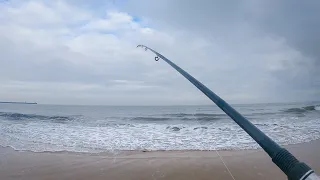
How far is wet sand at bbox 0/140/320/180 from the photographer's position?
598 cm

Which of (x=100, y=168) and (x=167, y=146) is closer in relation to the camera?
(x=100, y=168)

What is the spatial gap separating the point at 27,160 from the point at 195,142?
6213mm

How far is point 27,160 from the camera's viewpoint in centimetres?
737

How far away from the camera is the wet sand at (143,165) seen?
→ 19.6 feet

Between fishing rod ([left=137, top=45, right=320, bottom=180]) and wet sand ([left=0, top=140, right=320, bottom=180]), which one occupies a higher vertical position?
fishing rod ([left=137, top=45, right=320, bottom=180])

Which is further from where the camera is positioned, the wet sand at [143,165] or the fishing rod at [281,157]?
the wet sand at [143,165]

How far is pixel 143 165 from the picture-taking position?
6922 mm

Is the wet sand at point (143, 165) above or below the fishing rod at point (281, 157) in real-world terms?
below

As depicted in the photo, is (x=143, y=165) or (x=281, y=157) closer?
(x=281, y=157)

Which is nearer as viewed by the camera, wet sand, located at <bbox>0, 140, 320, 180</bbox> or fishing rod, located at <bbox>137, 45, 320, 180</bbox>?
fishing rod, located at <bbox>137, 45, 320, 180</bbox>

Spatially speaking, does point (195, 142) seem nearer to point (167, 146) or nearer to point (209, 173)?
point (167, 146)

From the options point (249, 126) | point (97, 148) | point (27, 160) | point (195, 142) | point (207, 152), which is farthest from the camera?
point (195, 142)

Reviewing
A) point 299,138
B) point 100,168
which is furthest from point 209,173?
point 299,138

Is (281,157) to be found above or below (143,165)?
above
